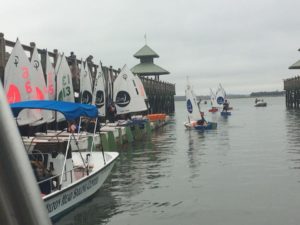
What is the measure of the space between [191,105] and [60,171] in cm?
2760

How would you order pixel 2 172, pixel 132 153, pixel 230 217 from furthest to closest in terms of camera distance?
1. pixel 132 153
2. pixel 230 217
3. pixel 2 172

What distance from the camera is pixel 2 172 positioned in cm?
82

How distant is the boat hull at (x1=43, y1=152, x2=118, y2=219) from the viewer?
9.81 m

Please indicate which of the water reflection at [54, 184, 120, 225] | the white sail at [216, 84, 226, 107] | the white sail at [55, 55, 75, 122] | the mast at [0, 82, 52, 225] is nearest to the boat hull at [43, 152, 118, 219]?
the water reflection at [54, 184, 120, 225]

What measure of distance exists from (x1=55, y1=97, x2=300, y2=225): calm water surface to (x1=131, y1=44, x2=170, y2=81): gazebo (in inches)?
2004

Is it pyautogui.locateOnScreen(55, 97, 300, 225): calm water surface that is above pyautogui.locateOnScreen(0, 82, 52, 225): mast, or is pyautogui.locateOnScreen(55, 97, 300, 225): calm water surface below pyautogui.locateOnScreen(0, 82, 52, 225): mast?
below

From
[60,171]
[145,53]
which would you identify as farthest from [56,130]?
[145,53]

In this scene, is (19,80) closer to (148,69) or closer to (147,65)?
(148,69)

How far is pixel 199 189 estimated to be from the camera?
14.1 metres

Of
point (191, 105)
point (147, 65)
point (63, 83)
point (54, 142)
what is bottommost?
point (54, 142)

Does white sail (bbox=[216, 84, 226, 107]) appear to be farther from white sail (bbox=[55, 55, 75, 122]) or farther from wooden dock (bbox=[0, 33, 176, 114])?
white sail (bbox=[55, 55, 75, 122])

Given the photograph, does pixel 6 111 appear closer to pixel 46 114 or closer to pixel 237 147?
pixel 46 114

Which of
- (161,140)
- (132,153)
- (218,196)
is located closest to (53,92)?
(132,153)

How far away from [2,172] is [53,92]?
19.0 m
